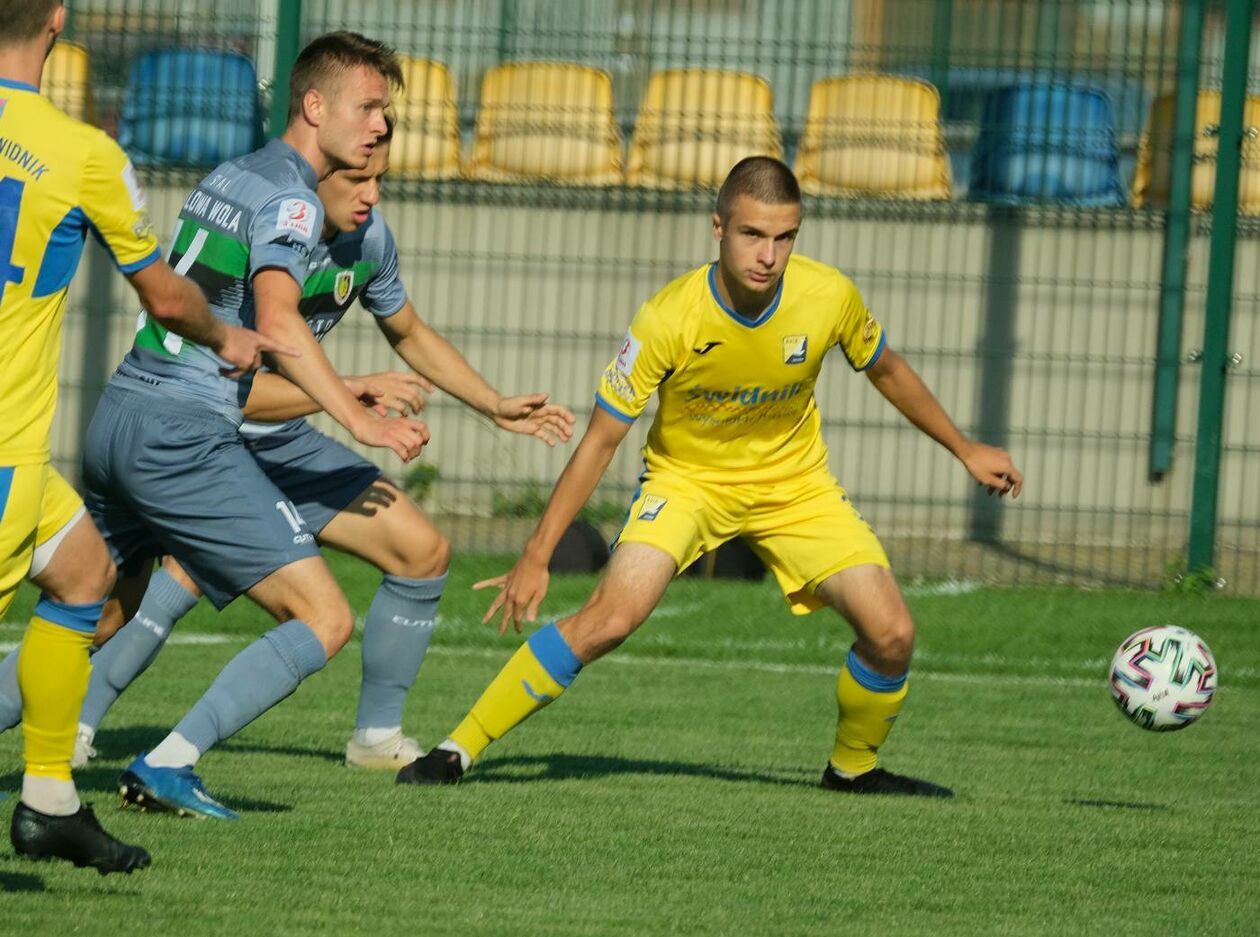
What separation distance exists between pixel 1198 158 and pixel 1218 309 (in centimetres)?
86

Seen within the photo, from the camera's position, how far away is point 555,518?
570 centimetres

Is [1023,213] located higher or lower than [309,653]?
higher

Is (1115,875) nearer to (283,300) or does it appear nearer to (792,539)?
(792,539)

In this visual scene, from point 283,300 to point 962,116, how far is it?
22.8 feet

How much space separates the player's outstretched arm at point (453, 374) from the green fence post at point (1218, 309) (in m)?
5.35

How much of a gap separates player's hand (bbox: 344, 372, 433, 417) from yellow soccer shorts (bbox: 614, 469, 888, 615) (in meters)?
0.80

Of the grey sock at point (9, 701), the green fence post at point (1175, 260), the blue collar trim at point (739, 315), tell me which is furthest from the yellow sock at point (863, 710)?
the green fence post at point (1175, 260)

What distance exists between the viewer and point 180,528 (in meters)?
5.23

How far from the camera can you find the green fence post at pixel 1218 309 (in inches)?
411

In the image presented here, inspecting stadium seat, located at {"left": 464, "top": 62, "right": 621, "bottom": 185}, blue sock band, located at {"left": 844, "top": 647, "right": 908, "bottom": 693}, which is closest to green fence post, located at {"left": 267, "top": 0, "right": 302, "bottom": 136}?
Answer: stadium seat, located at {"left": 464, "top": 62, "right": 621, "bottom": 185}

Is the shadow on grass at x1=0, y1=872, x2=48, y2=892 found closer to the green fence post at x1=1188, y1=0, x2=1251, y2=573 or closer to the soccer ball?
the soccer ball

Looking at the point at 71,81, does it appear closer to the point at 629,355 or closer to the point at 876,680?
the point at 629,355

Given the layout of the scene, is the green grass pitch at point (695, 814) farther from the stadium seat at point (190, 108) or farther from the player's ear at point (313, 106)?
the stadium seat at point (190, 108)

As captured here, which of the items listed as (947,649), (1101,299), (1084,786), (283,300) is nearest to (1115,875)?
(1084,786)
